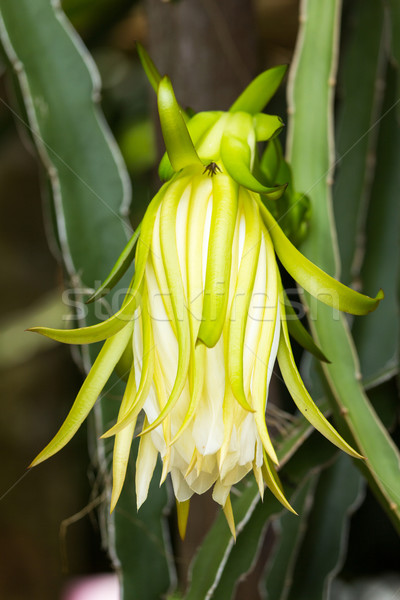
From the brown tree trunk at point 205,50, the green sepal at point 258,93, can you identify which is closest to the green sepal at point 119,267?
the green sepal at point 258,93

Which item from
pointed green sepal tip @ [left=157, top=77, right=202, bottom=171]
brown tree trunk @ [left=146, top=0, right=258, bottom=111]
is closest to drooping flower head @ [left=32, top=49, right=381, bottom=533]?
pointed green sepal tip @ [left=157, top=77, right=202, bottom=171]

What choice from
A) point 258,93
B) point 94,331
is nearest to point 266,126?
point 258,93

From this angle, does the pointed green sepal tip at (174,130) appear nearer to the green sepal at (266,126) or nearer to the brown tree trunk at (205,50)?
the green sepal at (266,126)

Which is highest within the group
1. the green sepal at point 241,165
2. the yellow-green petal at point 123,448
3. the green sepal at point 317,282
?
the green sepal at point 241,165

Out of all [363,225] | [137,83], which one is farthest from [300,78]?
[137,83]

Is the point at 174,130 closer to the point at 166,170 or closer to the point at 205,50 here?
the point at 166,170

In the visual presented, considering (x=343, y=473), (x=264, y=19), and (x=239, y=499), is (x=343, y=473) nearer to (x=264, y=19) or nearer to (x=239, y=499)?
(x=239, y=499)

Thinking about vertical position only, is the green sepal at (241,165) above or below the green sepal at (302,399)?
above

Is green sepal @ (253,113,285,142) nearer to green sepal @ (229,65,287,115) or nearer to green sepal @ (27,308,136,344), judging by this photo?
green sepal @ (229,65,287,115)
